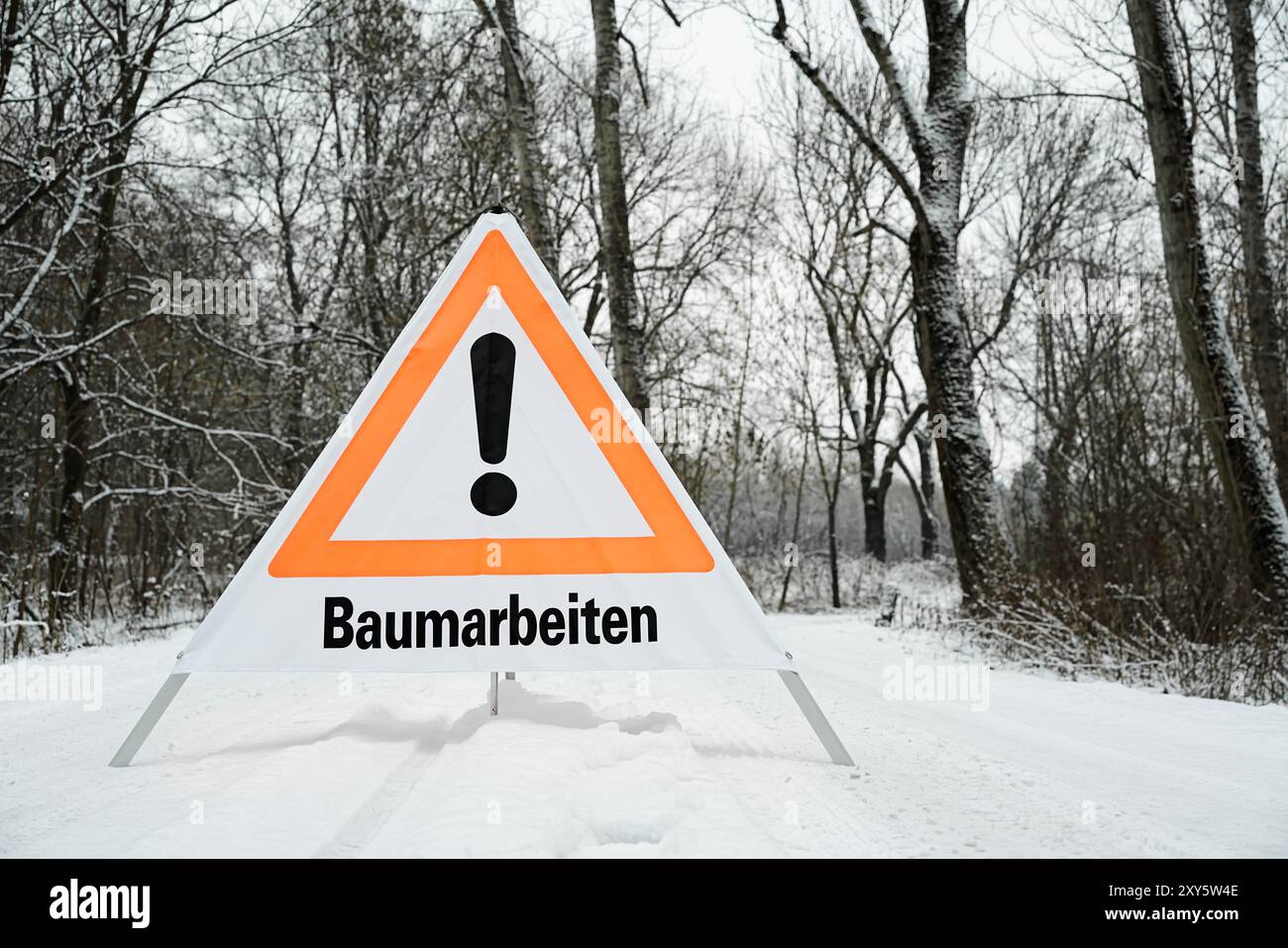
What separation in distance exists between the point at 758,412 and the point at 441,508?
23.0 metres

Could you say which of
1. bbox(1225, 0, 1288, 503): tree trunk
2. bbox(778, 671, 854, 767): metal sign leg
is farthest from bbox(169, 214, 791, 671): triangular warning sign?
bbox(1225, 0, 1288, 503): tree trunk

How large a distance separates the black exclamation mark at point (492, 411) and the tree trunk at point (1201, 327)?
7.06 meters

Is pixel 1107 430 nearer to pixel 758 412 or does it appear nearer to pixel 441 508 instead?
pixel 441 508

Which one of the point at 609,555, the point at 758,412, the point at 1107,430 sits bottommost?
the point at 609,555

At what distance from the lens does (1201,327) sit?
7.66 m

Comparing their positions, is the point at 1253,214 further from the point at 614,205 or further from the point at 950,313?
the point at 614,205

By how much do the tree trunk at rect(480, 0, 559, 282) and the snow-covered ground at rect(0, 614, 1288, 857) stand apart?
8008 mm

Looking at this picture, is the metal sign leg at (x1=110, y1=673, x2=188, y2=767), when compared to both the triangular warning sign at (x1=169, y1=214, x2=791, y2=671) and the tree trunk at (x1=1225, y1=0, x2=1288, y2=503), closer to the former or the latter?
the triangular warning sign at (x1=169, y1=214, x2=791, y2=671)

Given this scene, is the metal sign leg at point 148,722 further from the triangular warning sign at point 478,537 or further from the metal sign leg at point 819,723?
the metal sign leg at point 819,723

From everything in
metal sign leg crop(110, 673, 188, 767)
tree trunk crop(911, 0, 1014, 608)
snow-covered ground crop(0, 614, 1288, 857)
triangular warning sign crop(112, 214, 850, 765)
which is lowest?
snow-covered ground crop(0, 614, 1288, 857)

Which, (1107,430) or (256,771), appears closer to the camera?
(256,771)

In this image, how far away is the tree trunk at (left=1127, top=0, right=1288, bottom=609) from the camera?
7.38m
